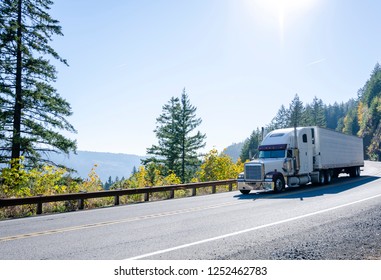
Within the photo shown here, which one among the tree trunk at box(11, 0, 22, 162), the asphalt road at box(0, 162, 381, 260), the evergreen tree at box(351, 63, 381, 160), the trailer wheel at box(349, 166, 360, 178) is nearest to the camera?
the asphalt road at box(0, 162, 381, 260)

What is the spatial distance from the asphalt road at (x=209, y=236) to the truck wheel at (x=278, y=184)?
666 cm

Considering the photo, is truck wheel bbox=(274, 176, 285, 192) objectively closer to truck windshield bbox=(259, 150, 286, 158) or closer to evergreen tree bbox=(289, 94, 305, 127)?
truck windshield bbox=(259, 150, 286, 158)

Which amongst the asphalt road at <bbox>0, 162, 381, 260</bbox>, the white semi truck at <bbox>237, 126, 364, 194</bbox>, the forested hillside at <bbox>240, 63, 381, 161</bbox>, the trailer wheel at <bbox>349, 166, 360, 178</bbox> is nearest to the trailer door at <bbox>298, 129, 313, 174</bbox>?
the white semi truck at <bbox>237, 126, 364, 194</bbox>

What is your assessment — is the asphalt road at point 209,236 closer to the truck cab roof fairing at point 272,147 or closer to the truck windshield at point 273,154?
the truck windshield at point 273,154

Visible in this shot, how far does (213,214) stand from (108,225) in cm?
345

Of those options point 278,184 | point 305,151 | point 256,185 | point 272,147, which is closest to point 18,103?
point 256,185

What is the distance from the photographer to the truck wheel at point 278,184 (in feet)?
57.3

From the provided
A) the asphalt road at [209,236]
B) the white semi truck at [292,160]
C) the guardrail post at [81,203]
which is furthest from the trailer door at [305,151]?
the guardrail post at [81,203]

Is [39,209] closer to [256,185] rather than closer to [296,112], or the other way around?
[256,185]

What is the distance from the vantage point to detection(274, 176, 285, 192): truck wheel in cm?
1746

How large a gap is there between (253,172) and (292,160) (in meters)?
2.80

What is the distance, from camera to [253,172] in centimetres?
1777

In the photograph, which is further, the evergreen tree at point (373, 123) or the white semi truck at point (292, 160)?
the evergreen tree at point (373, 123)

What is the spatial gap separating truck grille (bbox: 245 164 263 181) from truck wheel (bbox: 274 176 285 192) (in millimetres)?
890
